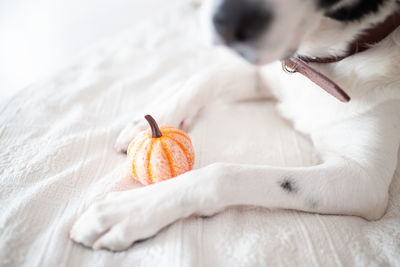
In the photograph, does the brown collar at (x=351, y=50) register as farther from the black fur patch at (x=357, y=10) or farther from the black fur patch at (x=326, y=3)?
the black fur patch at (x=326, y=3)

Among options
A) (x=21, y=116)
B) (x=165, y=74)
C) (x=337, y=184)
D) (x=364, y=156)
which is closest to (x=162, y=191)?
(x=337, y=184)

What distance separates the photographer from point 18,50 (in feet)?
7.30

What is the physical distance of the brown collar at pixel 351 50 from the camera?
92 centimetres

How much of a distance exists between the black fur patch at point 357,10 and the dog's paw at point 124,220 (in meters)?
0.69

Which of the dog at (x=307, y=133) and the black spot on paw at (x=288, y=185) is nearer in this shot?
the dog at (x=307, y=133)

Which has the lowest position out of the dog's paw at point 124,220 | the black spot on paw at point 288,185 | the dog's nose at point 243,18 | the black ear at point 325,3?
the black spot on paw at point 288,185

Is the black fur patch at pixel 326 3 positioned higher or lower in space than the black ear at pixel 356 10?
higher

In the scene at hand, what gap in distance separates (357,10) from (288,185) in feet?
1.77

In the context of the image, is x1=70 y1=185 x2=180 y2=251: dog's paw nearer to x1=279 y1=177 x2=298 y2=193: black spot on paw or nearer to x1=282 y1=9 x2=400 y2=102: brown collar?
x1=279 y1=177 x2=298 y2=193: black spot on paw

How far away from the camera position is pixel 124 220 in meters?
0.79

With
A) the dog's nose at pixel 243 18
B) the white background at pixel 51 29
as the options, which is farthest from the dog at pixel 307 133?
the white background at pixel 51 29

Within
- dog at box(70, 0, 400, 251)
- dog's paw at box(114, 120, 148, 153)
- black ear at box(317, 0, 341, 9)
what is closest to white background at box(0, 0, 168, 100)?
dog's paw at box(114, 120, 148, 153)

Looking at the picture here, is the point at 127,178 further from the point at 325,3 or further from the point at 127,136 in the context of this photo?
the point at 325,3

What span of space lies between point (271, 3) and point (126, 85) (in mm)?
921
